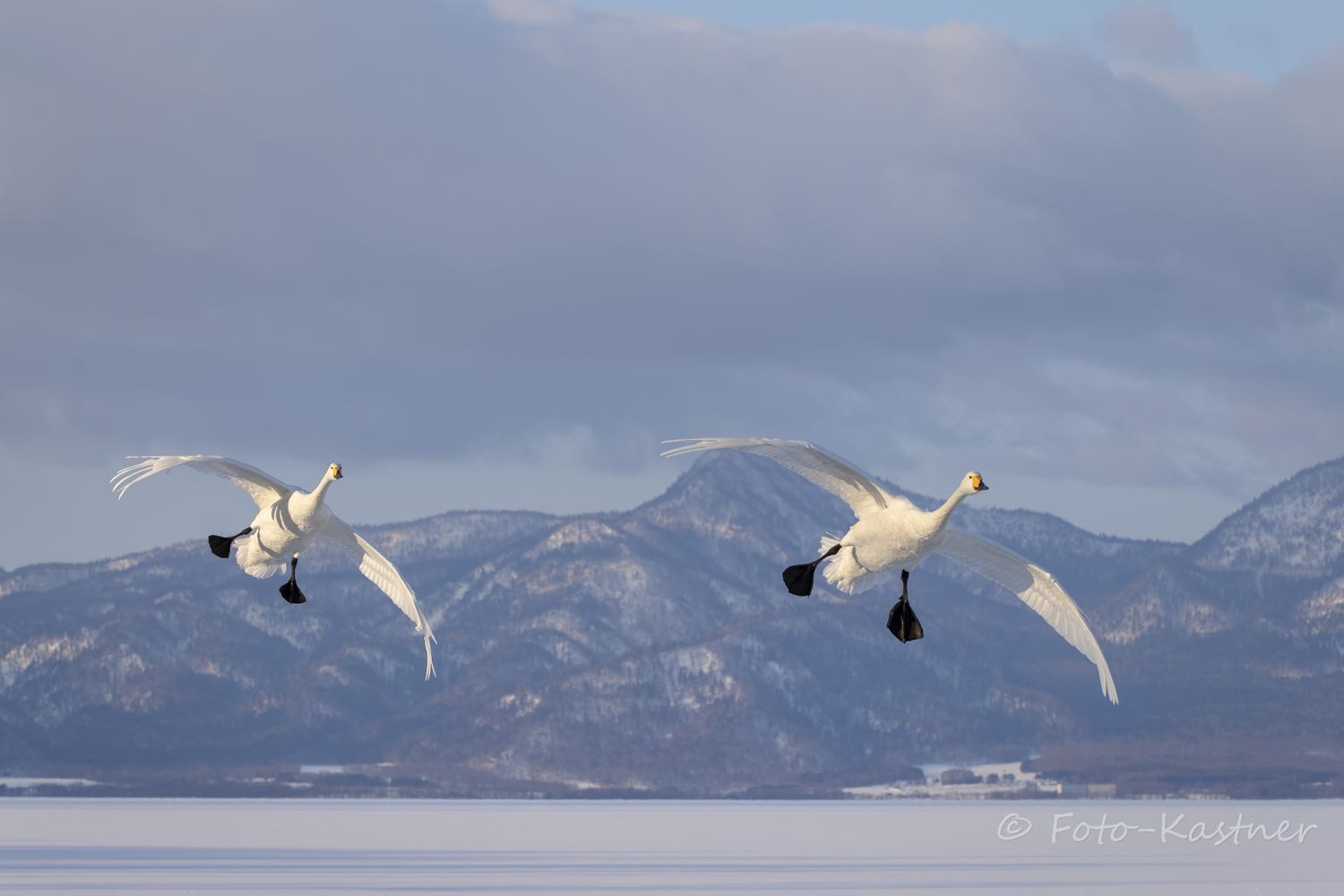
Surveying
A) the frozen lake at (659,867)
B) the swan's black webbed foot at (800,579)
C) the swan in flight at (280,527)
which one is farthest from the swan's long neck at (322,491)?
the frozen lake at (659,867)

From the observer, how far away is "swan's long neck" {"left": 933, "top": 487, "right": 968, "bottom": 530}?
124 feet

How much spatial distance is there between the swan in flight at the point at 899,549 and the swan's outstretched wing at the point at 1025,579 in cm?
2

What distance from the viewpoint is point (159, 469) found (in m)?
41.2

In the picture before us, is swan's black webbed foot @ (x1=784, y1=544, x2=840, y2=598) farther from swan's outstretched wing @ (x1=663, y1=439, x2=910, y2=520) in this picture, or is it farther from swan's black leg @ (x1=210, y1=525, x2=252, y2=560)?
swan's black leg @ (x1=210, y1=525, x2=252, y2=560)

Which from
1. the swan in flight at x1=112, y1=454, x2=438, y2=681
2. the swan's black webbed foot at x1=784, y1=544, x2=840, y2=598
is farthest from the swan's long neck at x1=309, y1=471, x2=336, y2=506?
the swan's black webbed foot at x1=784, y1=544, x2=840, y2=598

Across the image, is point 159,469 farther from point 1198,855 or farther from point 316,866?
point 1198,855

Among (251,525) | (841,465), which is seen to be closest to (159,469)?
A: (251,525)

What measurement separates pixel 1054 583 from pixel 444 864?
4666 inches

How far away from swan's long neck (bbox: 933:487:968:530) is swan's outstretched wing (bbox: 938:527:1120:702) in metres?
3.07

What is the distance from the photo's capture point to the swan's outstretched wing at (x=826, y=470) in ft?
121

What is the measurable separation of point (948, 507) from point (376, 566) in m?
18.3

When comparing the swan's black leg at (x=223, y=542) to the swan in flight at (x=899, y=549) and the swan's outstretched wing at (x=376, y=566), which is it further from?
the swan in flight at (x=899, y=549)

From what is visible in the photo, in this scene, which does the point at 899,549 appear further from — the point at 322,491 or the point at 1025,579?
the point at 322,491

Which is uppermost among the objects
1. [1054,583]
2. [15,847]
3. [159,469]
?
[15,847]
